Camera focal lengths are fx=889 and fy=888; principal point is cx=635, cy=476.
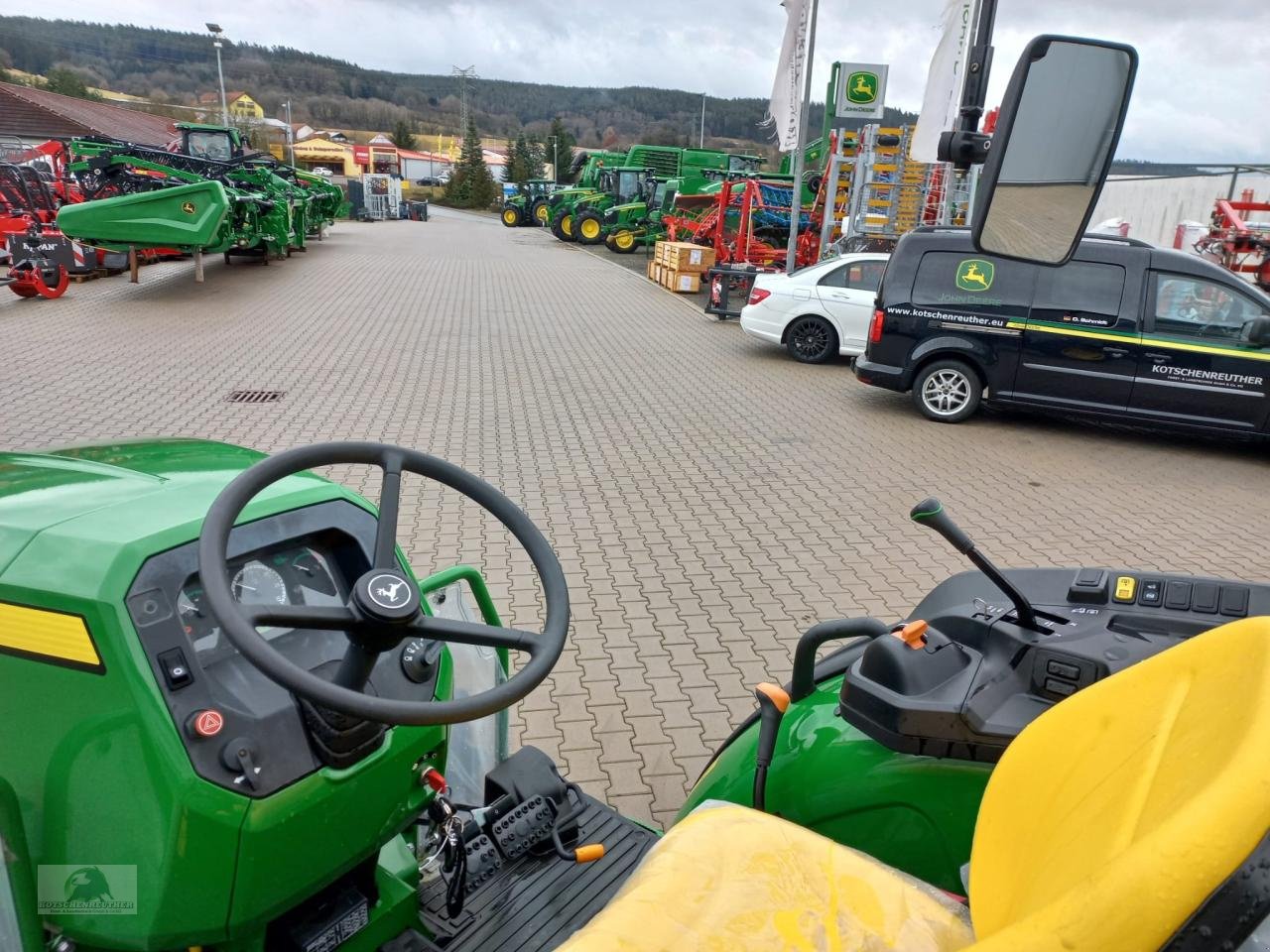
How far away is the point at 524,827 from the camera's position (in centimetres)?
247

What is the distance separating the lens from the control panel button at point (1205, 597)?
82.3 inches

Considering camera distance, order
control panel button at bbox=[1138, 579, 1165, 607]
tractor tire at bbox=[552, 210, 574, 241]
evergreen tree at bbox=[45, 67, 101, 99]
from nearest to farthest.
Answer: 1. control panel button at bbox=[1138, 579, 1165, 607]
2. tractor tire at bbox=[552, 210, 574, 241]
3. evergreen tree at bbox=[45, 67, 101, 99]

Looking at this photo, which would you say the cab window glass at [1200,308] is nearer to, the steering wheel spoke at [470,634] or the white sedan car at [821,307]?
the white sedan car at [821,307]

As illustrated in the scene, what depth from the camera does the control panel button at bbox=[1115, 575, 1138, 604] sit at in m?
2.22

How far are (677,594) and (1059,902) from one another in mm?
4098

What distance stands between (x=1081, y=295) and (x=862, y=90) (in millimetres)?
7874

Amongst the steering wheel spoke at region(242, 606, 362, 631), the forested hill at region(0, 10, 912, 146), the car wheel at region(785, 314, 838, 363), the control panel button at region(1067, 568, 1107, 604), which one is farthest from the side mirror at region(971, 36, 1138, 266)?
the forested hill at region(0, 10, 912, 146)

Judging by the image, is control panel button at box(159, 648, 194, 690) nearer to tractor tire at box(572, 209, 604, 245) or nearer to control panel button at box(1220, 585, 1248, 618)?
control panel button at box(1220, 585, 1248, 618)

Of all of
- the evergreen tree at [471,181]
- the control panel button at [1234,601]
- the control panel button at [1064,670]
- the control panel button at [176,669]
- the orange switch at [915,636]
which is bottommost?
the evergreen tree at [471,181]

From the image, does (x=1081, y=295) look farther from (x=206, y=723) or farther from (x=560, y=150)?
(x=560, y=150)

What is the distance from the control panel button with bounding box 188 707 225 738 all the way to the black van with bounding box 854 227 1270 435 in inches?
307

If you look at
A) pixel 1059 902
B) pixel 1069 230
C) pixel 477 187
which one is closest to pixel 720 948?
pixel 1059 902

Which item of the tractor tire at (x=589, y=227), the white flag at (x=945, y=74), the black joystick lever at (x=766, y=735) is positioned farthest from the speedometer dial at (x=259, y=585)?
the tractor tire at (x=589, y=227)

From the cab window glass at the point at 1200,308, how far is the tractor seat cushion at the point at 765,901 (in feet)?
25.7
